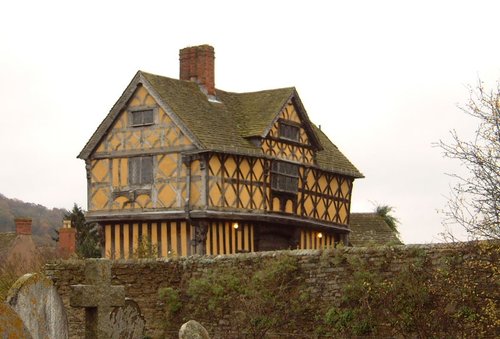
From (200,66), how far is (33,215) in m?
55.1

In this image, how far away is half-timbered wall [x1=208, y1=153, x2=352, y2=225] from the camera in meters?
31.7

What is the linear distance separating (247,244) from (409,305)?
550 inches

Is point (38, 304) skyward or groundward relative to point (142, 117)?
groundward

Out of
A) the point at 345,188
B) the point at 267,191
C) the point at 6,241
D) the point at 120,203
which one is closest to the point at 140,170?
the point at 120,203

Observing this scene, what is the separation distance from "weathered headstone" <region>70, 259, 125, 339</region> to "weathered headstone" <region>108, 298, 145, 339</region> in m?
2.63

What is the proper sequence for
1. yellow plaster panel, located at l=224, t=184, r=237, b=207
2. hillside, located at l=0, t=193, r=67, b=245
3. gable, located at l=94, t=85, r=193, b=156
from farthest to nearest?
1. hillside, located at l=0, t=193, r=67, b=245
2. gable, located at l=94, t=85, r=193, b=156
3. yellow plaster panel, located at l=224, t=184, r=237, b=207

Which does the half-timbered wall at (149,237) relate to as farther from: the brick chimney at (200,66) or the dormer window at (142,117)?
the brick chimney at (200,66)

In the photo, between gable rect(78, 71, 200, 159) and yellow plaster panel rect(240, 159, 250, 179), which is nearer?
gable rect(78, 71, 200, 159)

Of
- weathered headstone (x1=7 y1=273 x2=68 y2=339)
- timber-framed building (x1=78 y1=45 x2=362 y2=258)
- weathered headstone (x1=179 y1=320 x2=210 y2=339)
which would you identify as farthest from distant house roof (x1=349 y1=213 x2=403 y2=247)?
weathered headstone (x1=7 y1=273 x2=68 y2=339)

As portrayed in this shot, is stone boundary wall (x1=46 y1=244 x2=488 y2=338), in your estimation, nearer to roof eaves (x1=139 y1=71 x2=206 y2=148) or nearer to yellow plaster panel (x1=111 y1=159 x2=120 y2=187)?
roof eaves (x1=139 y1=71 x2=206 y2=148)

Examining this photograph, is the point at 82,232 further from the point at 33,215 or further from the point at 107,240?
the point at 33,215

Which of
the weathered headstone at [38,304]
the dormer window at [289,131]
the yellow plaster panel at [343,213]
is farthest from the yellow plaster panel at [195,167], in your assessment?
the weathered headstone at [38,304]

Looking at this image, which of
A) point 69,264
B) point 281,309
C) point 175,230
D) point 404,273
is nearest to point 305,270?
point 281,309

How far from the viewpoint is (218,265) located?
22078 millimetres
